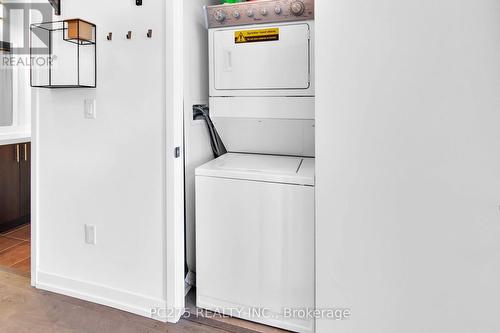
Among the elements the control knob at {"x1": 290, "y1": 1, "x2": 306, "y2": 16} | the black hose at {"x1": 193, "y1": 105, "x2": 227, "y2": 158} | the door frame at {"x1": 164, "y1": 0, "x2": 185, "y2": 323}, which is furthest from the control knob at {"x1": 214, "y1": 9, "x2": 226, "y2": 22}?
the black hose at {"x1": 193, "y1": 105, "x2": 227, "y2": 158}

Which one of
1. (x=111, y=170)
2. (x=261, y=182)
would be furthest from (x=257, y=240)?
(x=111, y=170)

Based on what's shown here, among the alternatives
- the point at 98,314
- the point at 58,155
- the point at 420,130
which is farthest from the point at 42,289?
the point at 420,130

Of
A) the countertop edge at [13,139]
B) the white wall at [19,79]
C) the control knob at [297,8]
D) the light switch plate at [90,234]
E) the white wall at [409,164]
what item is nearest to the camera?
the white wall at [409,164]

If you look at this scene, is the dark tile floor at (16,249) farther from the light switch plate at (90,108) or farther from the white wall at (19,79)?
the light switch plate at (90,108)

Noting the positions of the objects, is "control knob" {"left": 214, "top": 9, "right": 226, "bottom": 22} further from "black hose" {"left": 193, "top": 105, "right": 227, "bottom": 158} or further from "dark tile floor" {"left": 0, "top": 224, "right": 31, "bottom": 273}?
"dark tile floor" {"left": 0, "top": 224, "right": 31, "bottom": 273}

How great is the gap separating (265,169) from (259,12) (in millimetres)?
927

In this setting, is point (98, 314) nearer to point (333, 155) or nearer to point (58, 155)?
point (58, 155)

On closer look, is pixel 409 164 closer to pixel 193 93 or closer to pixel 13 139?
pixel 193 93

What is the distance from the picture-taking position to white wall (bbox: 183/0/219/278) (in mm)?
1959

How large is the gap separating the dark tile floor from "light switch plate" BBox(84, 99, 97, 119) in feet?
4.49

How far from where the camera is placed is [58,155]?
206 centimetres

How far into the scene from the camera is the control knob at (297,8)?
177 cm

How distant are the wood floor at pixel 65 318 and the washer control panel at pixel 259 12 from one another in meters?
1.81

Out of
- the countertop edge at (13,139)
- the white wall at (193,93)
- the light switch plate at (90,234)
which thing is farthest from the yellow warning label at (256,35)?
the countertop edge at (13,139)
